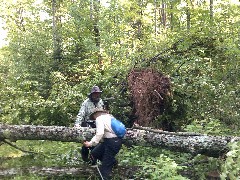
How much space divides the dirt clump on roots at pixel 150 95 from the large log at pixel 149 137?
5.46 feet

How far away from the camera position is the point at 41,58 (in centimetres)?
1602

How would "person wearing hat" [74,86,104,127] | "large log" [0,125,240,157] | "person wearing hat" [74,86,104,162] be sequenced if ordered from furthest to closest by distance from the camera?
"person wearing hat" [74,86,104,127]
"person wearing hat" [74,86,104,162]
"large log" [0,125,240,157]

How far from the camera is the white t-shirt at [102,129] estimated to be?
6234 mm

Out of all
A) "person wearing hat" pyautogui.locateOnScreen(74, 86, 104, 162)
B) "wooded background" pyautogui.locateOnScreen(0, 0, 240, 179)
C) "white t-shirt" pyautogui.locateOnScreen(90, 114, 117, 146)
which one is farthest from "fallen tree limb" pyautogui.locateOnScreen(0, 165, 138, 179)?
"wooded background" pyautogui.locateOnScreen(0, 0, 240, 179)

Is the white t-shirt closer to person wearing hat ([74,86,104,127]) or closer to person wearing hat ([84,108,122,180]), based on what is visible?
person wearing hat ([84,108,122,180])

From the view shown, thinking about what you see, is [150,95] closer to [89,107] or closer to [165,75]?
[165,75]

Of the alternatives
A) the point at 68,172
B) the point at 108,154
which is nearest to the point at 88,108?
the point at 68,172

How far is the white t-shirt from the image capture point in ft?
20.5

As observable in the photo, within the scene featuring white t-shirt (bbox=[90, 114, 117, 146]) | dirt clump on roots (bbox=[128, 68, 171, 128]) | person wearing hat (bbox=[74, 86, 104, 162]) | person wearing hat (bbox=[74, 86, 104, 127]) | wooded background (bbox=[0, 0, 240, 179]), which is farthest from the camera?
wooded background (bbox=[0, 0, 240, 179])

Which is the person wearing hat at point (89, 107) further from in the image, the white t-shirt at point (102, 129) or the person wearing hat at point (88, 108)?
the white t-shirt at point (102, 129)

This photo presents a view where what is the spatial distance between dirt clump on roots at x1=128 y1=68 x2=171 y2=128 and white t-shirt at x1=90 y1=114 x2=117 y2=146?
2.68 m

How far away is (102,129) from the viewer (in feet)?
20.6

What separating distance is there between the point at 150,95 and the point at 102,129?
3.06 meters

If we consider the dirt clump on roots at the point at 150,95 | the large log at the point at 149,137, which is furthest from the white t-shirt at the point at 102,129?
the dirt clump on roots at the point at 150,95
